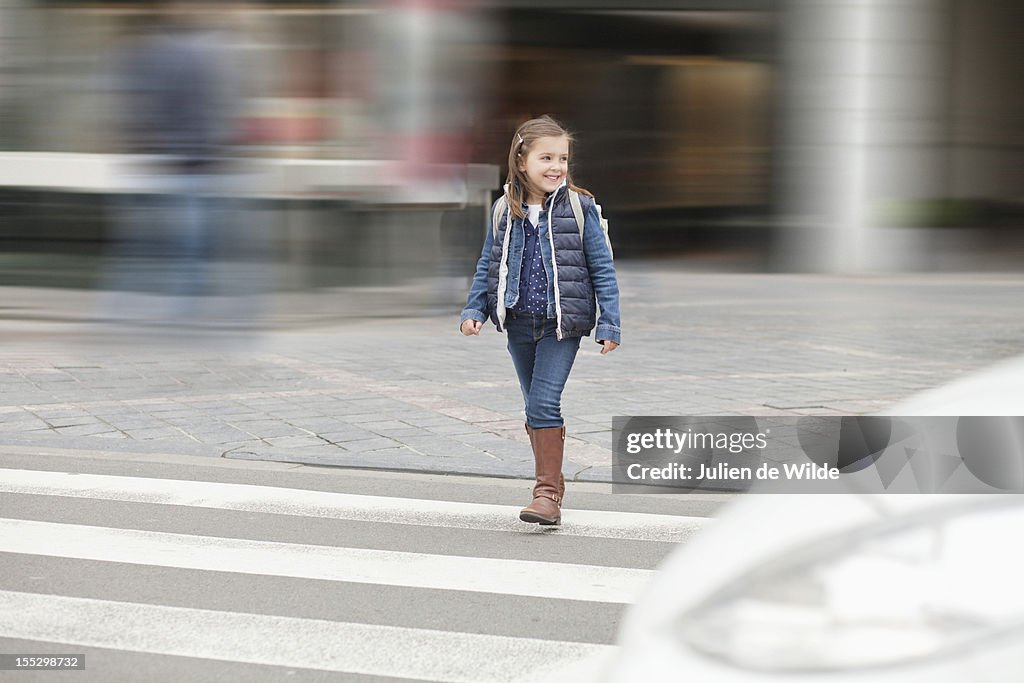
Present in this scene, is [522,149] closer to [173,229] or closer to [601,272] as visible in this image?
[601,272]

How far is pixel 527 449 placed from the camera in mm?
6781

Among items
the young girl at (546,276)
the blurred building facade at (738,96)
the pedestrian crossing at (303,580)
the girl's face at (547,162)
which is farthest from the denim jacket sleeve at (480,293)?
the blurred building facade at (738,96)

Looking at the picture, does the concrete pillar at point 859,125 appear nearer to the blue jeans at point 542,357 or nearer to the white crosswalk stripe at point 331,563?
the blue jeans at point 542,357

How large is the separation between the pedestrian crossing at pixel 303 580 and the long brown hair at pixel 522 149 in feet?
4.10

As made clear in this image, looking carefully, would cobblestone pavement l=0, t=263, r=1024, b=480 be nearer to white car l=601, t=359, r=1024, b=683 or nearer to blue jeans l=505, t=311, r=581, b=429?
blue jeans l=505, t=311, r=581, b=429

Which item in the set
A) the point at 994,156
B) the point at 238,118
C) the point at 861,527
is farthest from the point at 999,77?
the point at 861,527

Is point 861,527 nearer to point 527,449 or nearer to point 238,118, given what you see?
point 527,449

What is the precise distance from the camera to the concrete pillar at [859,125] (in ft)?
53.2

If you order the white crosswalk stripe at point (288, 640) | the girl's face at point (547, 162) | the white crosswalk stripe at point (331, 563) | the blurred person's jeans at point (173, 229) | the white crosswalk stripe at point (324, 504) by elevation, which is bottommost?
the white crosswalk stripe at point (324, 504)

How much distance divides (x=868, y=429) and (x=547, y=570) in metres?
2.67

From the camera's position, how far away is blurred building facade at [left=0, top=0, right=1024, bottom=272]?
13727 millimetres

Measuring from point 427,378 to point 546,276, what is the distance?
12.8 ft

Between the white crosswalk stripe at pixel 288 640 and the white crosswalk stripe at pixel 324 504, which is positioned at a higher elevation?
the white crosswalk stripe at pixel 288 640

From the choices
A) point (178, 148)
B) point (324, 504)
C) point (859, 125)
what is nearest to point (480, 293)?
point (324, 504)
